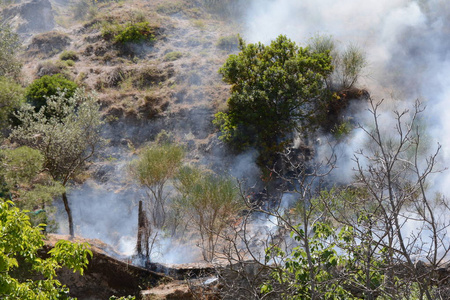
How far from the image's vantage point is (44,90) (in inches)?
603

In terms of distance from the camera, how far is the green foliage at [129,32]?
820 inches

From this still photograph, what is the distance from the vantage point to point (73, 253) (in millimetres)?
4754

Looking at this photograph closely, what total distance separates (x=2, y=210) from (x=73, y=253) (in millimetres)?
862

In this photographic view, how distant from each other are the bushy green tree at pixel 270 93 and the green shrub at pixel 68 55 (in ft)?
27.3

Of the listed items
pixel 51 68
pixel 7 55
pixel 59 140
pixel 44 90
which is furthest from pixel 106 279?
pixel 51 68

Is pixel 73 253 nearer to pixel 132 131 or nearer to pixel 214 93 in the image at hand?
pixel 132 131

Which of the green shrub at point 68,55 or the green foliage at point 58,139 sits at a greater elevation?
the green shrub at point 68,55

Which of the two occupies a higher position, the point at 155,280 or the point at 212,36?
the point at 212,36

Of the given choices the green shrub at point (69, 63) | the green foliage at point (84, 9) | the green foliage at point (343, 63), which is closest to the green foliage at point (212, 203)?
the green foliage at point (343, 63)

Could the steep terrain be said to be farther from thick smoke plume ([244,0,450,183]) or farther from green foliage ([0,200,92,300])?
green foliage ([0,200,92,300])

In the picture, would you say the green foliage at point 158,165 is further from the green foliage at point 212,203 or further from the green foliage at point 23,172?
the green foliage at point 23,172

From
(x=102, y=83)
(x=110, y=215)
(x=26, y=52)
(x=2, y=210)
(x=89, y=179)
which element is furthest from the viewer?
(x=26, y=52)

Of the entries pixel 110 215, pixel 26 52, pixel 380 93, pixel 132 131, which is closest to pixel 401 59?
pixel 380 93

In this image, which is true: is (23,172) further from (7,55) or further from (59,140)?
(7,55)
